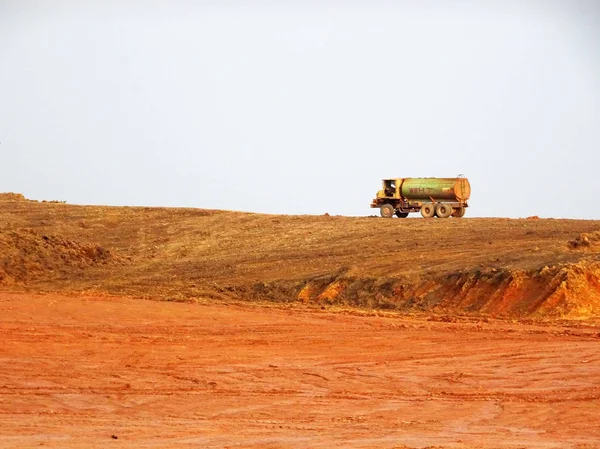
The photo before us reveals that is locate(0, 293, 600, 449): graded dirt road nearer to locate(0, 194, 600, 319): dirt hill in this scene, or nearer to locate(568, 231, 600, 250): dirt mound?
locate(0, 194, 600, 319): dirt hill

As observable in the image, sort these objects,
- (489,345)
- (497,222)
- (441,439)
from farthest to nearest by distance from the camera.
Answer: (497,222) < (489,345) < (441,439)

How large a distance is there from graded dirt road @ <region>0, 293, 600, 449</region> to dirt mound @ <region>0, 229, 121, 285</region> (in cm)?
764

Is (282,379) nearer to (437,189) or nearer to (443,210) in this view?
(443,210)

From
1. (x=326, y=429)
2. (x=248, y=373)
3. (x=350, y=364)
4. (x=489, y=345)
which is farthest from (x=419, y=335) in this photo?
(x=326, y=429)

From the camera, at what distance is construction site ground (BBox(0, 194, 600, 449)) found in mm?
13219

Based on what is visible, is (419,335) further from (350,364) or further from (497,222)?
(497,222)

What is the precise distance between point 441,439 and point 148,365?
684 cm

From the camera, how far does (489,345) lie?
20.5m

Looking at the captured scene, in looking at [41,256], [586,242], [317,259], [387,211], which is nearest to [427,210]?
[387,211]

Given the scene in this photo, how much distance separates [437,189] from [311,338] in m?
26.3

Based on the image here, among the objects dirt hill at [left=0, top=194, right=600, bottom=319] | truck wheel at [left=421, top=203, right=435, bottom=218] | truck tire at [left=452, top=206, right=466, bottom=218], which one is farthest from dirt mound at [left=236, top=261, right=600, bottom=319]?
truck tire at [left=452, top=206, right=466, bottom=218]

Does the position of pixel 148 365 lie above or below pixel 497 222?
below

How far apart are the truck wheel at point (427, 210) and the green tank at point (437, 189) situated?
15.3 inches

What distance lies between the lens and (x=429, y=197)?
153 ft
